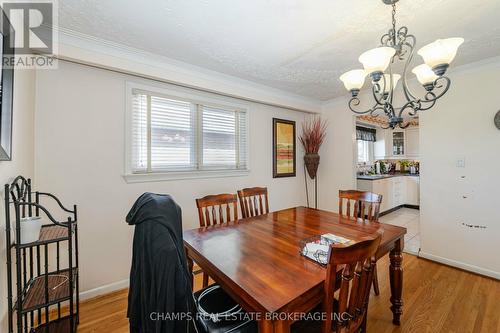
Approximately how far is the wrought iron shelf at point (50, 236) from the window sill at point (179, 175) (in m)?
0.74

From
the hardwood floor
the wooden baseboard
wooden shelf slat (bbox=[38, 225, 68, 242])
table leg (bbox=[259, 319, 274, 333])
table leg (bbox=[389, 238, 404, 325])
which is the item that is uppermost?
wooden shelf slat (bbox=[38, 225, 68, 242])

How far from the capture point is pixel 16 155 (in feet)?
4.60

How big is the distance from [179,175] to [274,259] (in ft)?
5.47

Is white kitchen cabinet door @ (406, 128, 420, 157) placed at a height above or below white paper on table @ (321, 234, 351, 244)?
above

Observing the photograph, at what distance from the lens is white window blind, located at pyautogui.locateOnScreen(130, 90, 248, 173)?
2.33 metres

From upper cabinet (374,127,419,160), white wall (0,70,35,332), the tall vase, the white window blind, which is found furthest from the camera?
upper cabinet (374,127,419,160)

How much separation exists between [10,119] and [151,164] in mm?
1230

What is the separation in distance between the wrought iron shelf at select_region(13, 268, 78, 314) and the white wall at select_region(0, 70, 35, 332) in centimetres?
10

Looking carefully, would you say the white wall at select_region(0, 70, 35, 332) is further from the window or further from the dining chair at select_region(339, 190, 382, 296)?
the dining chair at select_region(339, 190, 382, 296)

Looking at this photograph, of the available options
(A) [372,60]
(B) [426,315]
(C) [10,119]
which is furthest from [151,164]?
(B) [426,315]

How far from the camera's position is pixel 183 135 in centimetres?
262

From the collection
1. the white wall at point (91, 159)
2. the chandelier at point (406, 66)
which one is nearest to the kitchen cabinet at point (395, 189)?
the chandelier at point (406, 66)

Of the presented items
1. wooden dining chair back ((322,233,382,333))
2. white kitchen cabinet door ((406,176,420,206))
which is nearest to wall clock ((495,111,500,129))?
wooden dining chair back ((322,233,382,333))

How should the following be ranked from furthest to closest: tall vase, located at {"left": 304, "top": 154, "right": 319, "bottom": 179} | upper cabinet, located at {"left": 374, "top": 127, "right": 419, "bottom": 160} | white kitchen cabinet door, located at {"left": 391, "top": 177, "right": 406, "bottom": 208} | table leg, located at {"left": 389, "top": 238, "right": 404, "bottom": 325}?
1. upper cabinet, located at {"left": 374, "top": 127, "right": 419, "bottom": 160}
2. white kitchen cabinet door, located at {"left": 391, "top": 177, "right": 406, "bottom": 208}
3. tall vase, located at {"left": 304, "top": 154, "right": 319, "bottom": 179}
4. table leg, located at {"left": 389, "top": 238, "right": 404, "bottom": 325}
